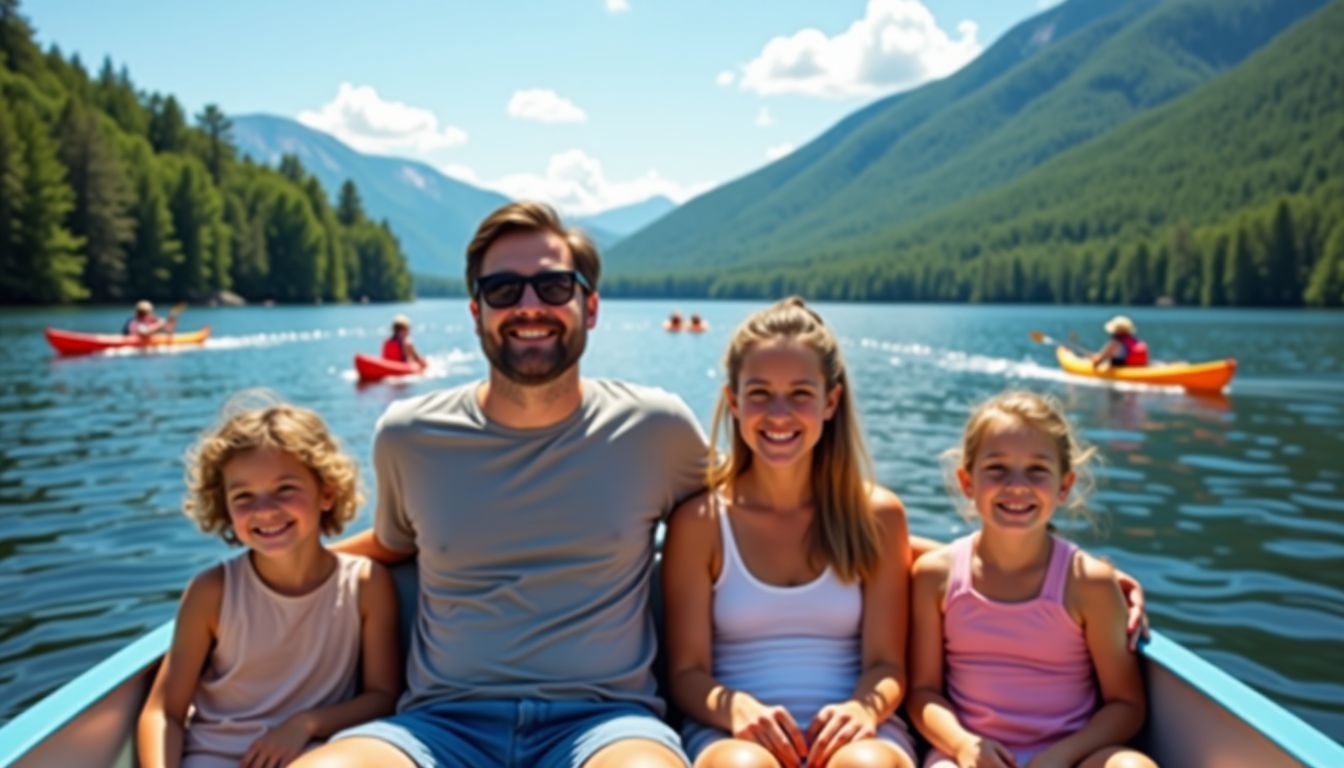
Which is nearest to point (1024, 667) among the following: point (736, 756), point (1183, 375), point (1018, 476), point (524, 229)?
point (1018, 476)

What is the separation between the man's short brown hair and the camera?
10.5 feet

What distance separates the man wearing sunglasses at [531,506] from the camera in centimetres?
299

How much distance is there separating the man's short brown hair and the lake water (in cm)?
417

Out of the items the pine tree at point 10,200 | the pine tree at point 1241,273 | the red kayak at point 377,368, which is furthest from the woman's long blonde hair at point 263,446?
the pine tree at point 1241,273

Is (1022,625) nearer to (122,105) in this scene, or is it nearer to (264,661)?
(264,661)

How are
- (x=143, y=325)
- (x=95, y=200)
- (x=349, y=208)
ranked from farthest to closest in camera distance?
(x=349, y=208), (x=95, y=200), (x=143, y=325)

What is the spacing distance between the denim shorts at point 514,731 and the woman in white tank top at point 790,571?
265 mm

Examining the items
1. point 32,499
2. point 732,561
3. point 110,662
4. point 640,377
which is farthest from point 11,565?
point 640,377

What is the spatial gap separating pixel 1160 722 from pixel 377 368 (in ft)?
72.1

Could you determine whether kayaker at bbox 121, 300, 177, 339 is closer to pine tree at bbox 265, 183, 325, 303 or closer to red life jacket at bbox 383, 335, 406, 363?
red life jacket at bbox 383, 335, 406, 363

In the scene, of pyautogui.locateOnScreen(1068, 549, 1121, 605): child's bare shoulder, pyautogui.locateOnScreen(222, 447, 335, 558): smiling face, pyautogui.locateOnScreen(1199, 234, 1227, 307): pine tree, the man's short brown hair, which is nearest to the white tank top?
pyautogui.locateOnScreen(1068, 549, 1121, 605): child's bare shoulder

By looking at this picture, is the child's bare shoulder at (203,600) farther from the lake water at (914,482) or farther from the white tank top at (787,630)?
the lake water at (914,482)

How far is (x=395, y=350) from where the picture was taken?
2477 centimetres

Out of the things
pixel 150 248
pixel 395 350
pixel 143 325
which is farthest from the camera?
pixel 150 248
